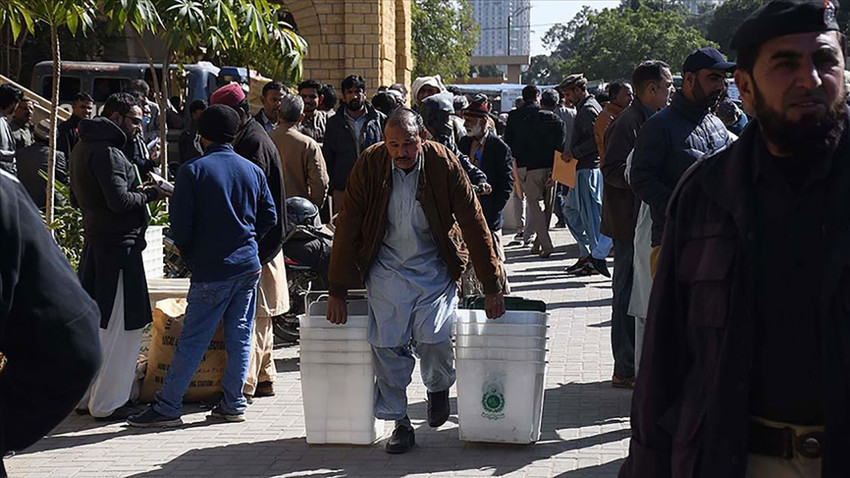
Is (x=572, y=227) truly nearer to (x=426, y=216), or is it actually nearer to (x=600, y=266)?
(x=600, y=266)

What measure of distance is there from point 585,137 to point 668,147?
21.6 feet

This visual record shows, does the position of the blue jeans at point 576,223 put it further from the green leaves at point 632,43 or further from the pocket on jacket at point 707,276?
the green leaves at point 632,43

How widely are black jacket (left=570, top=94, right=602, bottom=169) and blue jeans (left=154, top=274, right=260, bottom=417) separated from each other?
21.2 ft

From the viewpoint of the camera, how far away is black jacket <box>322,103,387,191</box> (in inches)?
440

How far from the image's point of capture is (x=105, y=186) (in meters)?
6.98

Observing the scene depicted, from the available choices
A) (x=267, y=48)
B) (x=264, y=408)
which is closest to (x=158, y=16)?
(x=267, y=48)

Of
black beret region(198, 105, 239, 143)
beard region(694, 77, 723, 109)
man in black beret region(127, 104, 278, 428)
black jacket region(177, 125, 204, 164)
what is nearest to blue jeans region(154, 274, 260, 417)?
man in black beret region(127, 104, 278, 428)

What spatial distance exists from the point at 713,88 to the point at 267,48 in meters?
4.12

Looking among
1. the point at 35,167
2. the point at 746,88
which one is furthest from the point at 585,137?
the point at 746,88

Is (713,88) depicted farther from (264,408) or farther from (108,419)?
(108,419)

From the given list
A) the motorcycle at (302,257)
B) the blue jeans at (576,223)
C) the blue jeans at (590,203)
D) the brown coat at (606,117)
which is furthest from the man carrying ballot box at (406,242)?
the blue jeans at (576,223)

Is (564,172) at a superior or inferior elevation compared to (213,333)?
superior

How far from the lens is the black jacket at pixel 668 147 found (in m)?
6.71

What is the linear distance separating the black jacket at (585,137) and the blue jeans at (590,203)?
11 centimetres
